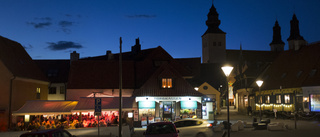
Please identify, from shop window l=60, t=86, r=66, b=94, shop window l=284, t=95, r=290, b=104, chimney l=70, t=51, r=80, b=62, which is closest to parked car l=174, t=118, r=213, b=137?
shop window l=284, t=95, r=290, b=104

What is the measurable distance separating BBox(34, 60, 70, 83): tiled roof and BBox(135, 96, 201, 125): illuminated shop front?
15.8 meters

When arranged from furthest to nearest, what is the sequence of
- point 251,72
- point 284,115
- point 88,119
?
1. point 251,72
2. point 284,115
3. point 88,119

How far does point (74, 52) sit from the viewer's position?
51750 millimetres

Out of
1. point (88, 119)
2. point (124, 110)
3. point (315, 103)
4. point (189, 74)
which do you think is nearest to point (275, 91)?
point (315, 103)

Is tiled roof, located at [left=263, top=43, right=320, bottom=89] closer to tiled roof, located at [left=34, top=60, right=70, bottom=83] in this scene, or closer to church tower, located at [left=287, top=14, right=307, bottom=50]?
tiled roof, located at [left=34, top=60, right=70, bottom=83]

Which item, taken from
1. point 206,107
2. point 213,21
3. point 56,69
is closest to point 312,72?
point 206,107

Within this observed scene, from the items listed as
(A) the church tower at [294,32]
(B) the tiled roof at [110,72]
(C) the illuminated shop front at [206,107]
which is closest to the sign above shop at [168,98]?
(B) the tiled roof at [110,72]

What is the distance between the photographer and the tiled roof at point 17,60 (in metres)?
37.2

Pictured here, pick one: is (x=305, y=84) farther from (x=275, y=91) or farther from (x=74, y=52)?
(x=74, y=52)

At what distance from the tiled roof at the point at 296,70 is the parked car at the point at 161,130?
26597 millimetres

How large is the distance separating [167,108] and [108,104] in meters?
6.93

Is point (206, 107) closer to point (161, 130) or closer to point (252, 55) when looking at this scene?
point (161, 130)

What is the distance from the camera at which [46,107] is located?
36031 mm

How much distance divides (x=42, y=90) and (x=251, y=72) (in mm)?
36691
